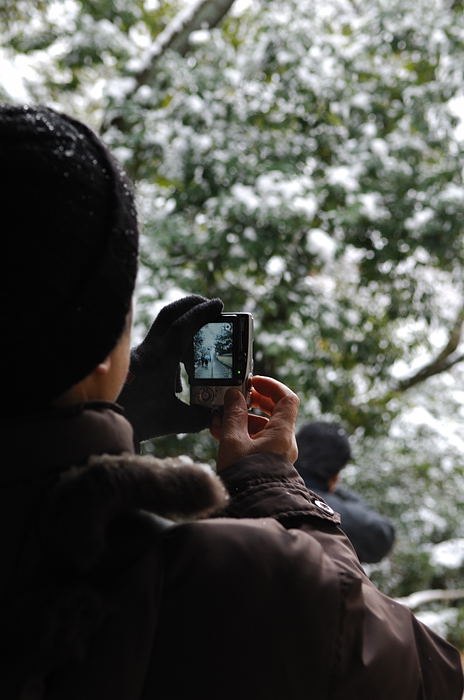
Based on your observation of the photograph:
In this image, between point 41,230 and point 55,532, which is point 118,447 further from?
point 41,230

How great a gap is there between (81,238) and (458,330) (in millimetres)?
6152

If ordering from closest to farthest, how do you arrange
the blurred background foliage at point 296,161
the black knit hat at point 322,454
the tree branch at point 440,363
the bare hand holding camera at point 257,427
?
1. the bare hand holding camera at point 257,427
2. the black knit hat at point 322,454
3. the blurred background foliage at point 296,161
4. the tree branch at point 440,363

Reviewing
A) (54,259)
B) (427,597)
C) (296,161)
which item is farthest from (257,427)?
(427,597)

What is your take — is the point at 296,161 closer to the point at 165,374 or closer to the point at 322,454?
the point at 322,454

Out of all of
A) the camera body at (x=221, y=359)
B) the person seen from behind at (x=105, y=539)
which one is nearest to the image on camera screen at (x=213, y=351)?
the camera body at (x=221, y=359)

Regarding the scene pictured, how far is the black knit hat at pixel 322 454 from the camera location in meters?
3.21

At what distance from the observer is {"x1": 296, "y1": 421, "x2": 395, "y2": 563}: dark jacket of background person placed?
321 centimetres

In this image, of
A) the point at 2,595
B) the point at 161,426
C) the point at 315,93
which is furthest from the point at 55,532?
the point at 315,93

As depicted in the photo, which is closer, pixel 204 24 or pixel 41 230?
pixel 41 230

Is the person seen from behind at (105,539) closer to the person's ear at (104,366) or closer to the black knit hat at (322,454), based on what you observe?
the person's ear at (104,366)

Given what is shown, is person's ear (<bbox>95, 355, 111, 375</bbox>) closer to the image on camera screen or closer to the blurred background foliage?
the image on camera screen

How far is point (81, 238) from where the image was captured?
77 centimetres

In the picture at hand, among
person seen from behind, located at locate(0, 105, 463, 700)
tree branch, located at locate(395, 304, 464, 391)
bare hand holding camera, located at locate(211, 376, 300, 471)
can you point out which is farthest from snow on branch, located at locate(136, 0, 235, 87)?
person seen from behind, located at locate(0, 105, 463, 700)

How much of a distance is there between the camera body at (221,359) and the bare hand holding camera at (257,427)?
0.9 inches
